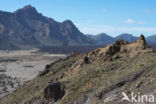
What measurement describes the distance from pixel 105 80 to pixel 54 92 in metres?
4.19

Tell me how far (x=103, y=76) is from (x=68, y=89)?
291 centimetres

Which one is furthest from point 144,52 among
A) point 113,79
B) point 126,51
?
point 113,79

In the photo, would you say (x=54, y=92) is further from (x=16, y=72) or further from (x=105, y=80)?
(x=16, y=72)

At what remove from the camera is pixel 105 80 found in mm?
17641

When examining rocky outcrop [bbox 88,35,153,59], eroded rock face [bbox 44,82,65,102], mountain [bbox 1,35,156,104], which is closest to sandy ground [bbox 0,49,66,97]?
mountain [bbox 1,35,156,104]

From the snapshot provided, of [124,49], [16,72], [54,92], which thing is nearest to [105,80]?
[54,92]

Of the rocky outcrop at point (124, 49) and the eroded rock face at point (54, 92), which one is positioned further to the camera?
the rocky outcrop at point (124, 49)

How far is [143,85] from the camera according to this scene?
14.9 m

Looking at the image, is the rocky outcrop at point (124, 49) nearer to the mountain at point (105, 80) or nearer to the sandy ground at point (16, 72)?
the mountain at point (105, 80)

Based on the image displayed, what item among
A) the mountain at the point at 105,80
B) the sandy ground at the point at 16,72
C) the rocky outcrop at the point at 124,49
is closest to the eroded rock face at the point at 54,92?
the mountain at the point at 105,80

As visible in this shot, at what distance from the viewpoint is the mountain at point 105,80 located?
50.2 ft

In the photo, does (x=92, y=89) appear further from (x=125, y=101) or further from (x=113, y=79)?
(x=125, y=101)

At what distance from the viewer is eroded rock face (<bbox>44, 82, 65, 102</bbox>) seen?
1863 centimetres

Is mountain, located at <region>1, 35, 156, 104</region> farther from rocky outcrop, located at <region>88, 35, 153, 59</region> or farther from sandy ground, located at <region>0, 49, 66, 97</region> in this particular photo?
sandy ground, located at <region>0, 49, 66, 97</region>
